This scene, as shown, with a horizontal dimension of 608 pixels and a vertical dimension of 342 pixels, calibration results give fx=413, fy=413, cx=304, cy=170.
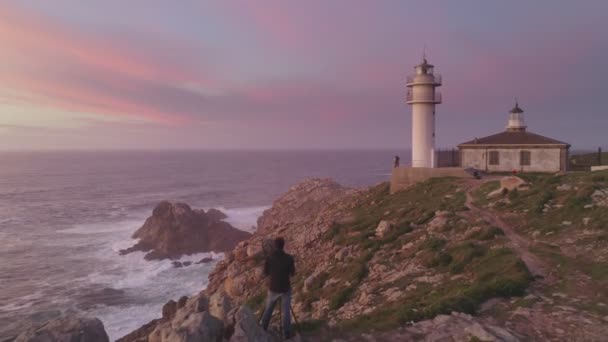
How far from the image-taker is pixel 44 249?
168ft

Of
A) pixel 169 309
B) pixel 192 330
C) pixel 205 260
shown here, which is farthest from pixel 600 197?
pixel 205 260

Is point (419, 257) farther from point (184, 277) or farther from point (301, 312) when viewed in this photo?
point (184, 277)

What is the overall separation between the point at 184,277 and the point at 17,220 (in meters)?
45.6

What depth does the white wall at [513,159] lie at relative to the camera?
3388cm

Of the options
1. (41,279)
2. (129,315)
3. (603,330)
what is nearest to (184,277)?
(129,315)

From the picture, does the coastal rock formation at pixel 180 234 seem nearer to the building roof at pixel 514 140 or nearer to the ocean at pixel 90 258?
the ocean at pixel 90 258

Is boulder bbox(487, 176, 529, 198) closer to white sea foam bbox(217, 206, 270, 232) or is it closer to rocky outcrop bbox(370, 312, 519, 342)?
rocky outcrop bbox(370, 312, 519, 342)

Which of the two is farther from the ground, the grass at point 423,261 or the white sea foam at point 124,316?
the grass at point 423,261

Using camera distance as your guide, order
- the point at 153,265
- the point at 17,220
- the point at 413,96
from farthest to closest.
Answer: the point at 17,220 < the point at 153,265 < the point at 413,96

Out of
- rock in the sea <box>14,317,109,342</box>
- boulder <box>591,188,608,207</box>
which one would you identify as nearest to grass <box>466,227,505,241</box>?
boulder <box>591,188,608,207</box>

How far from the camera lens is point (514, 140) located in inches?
1388

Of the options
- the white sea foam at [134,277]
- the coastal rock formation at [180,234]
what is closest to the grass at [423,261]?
the white sea foam at [134,277]

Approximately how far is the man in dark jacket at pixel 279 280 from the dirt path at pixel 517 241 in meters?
7.57

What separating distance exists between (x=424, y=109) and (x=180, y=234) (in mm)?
35336
